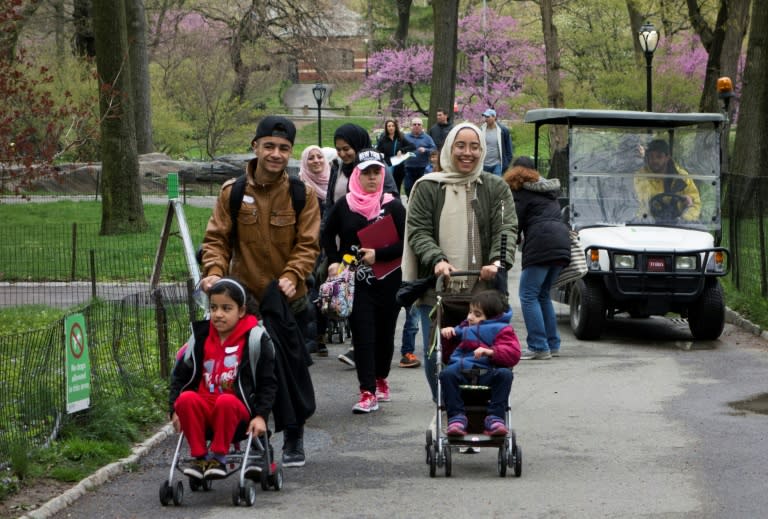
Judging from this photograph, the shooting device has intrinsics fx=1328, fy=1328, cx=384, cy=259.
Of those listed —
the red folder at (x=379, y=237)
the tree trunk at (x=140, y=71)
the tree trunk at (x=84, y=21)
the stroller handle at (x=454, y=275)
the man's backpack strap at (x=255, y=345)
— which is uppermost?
the tree trunk at (x=84, y=21)

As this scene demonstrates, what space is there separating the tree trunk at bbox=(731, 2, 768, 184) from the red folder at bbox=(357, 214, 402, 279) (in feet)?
57.4

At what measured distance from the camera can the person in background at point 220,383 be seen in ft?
23.6

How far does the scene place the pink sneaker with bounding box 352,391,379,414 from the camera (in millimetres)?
10320

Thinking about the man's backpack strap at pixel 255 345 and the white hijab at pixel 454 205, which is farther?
the white hijab at pixel 454 205

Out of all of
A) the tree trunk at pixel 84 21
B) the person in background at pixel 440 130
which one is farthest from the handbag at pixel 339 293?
the tree trunk at pixel 84 21

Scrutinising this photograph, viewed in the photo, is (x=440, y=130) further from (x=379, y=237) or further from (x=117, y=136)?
(x=379, y=237)

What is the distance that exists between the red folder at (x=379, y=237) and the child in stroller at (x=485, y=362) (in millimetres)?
2114

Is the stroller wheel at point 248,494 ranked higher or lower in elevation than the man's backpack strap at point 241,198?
lower

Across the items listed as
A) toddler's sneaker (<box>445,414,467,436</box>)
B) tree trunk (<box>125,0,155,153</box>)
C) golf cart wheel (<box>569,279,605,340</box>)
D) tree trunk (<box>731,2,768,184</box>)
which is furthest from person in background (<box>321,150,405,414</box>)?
tree trunk (<box>125,0,155,153</box>)

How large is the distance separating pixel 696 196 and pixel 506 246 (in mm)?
7116

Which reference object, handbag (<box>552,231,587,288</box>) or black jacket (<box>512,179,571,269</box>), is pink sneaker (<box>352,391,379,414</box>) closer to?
black jacket (<box>512,179,571,269</box>)

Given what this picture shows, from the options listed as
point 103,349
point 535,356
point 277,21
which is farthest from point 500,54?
point 103,349

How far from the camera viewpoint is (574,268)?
43.9 ft

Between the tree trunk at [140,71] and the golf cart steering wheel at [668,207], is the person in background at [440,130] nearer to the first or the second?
the golf cart steering wheel at [668,207]
